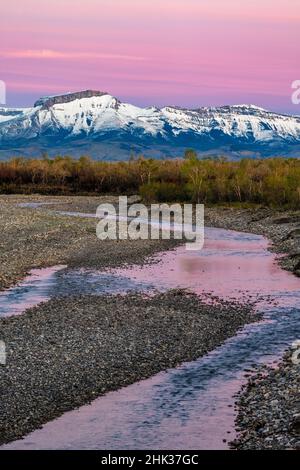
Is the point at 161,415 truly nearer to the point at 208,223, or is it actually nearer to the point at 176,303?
the point at 176,303

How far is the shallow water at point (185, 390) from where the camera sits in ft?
57.9

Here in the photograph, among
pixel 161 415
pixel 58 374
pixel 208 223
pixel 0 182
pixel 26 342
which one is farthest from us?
pixel 0 182

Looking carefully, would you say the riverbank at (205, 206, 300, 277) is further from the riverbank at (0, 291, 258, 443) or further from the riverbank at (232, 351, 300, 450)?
the riverbank at (232, 351, 300, 450)

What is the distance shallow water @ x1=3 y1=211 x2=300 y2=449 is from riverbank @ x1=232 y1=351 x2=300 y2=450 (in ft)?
1.51

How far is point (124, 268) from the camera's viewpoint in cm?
4438

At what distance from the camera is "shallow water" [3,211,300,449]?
57.9 feet

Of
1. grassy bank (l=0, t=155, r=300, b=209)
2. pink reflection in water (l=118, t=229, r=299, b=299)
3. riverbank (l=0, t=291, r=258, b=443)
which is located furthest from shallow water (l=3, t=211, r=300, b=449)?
grassy bank (l=0, t=155, r=300, b=209)

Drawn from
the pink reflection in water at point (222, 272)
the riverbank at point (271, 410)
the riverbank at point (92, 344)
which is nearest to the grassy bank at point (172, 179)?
the pink reflection in water at point (222, 272)

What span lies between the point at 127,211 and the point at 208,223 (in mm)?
19492

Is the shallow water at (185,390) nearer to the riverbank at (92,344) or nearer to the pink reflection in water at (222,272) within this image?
the pink reflection in water at (222,272)

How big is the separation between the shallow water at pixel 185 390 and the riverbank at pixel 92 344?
674 millimetres

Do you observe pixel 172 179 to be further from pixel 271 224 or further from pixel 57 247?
pixel 57 247

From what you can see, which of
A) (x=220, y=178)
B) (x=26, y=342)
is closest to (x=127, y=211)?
(x=220, y=178)

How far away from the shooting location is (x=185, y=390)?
21.4 metres
